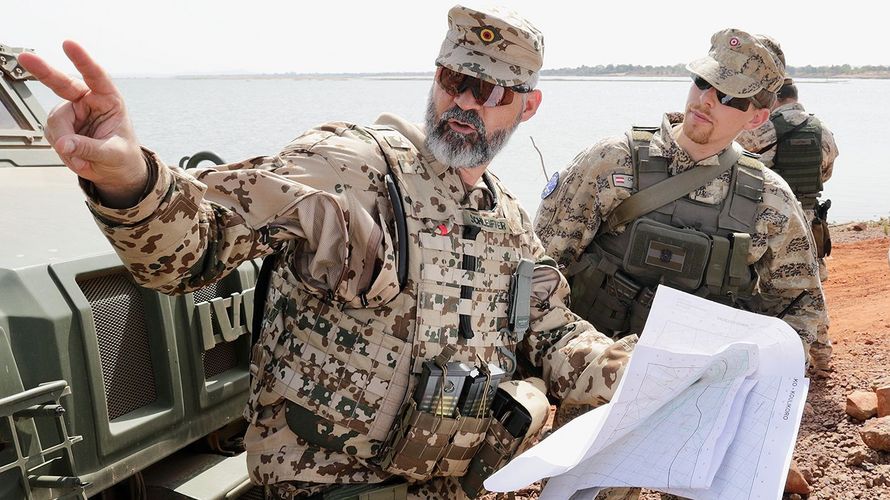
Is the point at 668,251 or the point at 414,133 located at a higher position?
the point at 414,133

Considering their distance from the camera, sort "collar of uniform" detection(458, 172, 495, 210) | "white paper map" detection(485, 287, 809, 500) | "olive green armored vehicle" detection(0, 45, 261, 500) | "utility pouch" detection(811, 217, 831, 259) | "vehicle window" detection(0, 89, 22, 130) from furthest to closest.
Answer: "utility pouch" detection(811, 217, 831, 259) → "vehicle window" detection(0, 89, 22, 130) → "collar of uniform" detection(458, 172, 495, 210) → "olive green armored vehicle" detection(0, 45, 261, 500) → "white paper map" detection(485, 287, 809, 500)

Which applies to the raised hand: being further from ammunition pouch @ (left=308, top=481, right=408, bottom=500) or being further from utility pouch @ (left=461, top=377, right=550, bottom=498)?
utility pouch @ (left=461, top=377, right=550, bottom=498)

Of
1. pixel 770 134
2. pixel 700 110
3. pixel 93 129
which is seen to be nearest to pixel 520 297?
pixel 93 129

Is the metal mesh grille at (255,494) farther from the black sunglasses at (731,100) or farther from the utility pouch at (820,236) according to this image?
the utility pouch at (820,236)

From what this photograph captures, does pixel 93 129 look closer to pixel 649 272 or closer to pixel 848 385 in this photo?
pixel 649 272

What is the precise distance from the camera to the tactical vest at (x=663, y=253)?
303cm

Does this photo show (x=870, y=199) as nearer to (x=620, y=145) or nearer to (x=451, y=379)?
(x=620, y=145)

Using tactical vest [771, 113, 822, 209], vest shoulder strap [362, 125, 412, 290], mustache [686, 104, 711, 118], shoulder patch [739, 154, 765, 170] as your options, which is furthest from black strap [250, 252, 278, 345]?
tactical vest [771, 113, 822, 209]

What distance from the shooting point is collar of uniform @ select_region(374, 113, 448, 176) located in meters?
2.02

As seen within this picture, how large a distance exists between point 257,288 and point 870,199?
15705 mm

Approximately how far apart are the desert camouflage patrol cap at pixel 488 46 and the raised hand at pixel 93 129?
866mm

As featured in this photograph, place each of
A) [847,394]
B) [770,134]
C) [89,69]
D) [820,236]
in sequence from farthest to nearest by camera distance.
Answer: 1. [820,236]
2. [770,134]
3. [847,394]
4. [89,69]

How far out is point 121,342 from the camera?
192 cm

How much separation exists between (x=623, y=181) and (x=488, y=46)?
3.82 feet
